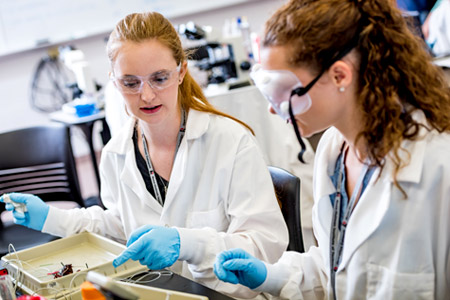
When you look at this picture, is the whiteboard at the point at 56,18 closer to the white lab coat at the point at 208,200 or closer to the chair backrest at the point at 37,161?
the chair backrest at the point at 37,161

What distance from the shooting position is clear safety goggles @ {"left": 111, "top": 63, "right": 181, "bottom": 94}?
5.21 ft

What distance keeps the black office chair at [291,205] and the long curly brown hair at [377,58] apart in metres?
0.49

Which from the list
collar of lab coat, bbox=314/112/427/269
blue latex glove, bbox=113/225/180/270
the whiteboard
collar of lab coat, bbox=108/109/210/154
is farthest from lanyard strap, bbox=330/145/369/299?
the whiteboard

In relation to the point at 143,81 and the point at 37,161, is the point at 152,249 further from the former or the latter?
the point at 37,161

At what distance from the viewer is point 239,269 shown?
126cm

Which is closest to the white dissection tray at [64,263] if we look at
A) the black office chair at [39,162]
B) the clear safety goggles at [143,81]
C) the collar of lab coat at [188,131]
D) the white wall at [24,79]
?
the collar of lab coat at [188,131]

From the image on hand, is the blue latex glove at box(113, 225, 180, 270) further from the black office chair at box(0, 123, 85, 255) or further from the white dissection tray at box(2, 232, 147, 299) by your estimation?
the black office chair at box(0, 123, 85, 255)

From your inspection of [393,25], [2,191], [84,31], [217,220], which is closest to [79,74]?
[2,191]

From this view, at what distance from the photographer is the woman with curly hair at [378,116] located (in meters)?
1.11

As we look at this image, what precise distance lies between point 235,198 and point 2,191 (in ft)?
4.98

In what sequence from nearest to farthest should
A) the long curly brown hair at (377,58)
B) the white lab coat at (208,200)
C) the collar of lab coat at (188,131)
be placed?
the long curly brown hair at (377,58), the white lab coat at (208,200), the collar of lab coat at (188,131)

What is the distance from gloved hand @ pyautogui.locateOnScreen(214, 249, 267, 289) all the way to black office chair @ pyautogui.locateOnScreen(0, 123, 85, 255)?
152 cm

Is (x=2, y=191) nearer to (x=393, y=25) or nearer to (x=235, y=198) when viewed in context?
(x=235, y=198)

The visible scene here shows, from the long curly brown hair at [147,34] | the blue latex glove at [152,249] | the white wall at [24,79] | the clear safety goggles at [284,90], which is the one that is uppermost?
the long curly brown hair at [147,34]
